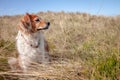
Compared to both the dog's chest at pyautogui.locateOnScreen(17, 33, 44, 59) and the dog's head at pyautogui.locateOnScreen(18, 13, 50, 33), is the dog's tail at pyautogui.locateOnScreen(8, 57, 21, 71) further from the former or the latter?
the dog's head at pyautogui.locateOnScreen(18, 13, 50, 33)

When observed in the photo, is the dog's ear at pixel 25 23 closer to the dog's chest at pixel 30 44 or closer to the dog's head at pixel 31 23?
the dog's head at pixel 31 23

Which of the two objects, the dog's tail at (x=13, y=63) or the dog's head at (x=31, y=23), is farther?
the dog's head at (x=31, y=23)

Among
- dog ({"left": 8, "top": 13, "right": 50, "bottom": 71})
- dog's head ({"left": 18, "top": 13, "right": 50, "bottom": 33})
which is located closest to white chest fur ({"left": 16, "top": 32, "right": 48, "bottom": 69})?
dog ({"left": 8, "top": 13, "right": 50, "bottom": 71})

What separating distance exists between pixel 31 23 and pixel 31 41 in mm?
383

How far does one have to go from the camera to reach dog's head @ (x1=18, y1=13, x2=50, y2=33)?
5.50 meters

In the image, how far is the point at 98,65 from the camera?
12.3ft

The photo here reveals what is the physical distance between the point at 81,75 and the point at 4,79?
1218mm

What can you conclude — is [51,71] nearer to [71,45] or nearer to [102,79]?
[102,79]

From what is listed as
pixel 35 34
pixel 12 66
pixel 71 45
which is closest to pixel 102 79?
pixel 12 66

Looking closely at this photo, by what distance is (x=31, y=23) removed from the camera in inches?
219

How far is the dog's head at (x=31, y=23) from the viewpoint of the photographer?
550 centimetres

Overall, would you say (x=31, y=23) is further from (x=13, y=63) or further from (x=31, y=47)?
(x=13, y=63)

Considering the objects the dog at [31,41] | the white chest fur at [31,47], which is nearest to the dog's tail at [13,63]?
the dog at [31,41]

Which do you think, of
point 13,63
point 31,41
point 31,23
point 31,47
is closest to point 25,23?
point 31,23
